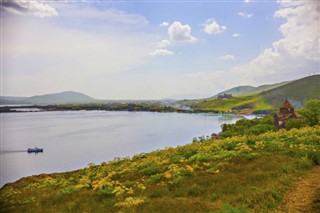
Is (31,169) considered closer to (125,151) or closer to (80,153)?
(80,153)

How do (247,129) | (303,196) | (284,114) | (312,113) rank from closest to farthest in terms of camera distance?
(303,196), (312,113), (247,129), (284,114)

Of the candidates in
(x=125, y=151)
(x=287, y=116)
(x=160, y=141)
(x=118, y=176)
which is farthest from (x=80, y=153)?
(x=118, y=176)

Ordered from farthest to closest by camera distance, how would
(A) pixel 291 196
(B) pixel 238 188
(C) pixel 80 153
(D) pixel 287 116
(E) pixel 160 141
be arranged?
(E) pixel 160 141 < (C) pixel 80 153 < (D) pixel 287 116 < (B) pixel 238 188 < (A) pixel 291 196

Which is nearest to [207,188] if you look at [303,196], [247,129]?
[303,196]

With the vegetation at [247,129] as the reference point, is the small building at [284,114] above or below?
above

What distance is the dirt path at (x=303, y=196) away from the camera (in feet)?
27.2

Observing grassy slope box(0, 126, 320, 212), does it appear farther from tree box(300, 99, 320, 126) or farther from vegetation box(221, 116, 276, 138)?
tree box(300, 99, 320, 126)

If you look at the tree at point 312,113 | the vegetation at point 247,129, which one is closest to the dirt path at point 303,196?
the vegetation at point 247,129

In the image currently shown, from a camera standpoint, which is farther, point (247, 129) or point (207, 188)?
point (247, 129)

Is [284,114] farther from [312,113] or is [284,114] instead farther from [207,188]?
[207,188]

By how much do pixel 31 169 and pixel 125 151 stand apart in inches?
1244

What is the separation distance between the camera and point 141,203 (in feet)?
32.1

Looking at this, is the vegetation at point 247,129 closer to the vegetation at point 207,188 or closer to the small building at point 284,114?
the small building at point 284,114

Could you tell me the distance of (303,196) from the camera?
9.27 metres
